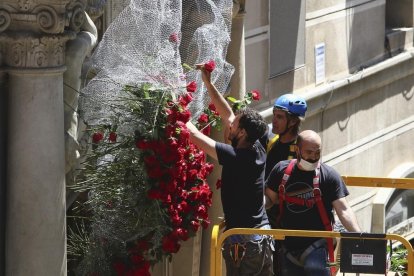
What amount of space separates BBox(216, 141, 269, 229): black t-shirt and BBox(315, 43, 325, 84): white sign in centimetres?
742

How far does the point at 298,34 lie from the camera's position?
16734 millimetres

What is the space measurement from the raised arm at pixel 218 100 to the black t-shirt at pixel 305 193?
57cm

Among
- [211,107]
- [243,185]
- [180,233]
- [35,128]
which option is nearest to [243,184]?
[243,185]

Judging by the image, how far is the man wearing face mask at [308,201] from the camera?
991 cm

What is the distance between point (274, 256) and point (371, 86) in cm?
888

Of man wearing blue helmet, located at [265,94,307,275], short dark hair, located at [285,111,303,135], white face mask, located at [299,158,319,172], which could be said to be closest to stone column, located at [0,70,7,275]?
white face mask, located at [299,158,319,172]

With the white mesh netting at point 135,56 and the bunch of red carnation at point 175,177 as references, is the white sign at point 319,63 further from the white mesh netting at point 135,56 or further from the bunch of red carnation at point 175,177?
the white mesh netting at point 135,56

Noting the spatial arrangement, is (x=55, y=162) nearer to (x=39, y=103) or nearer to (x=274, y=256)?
(x=39, y=103)

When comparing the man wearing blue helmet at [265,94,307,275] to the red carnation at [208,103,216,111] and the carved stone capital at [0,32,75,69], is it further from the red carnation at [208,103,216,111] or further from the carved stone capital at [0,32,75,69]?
the carved stone capital at [0,32,75,69]

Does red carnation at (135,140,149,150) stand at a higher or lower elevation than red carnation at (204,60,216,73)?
lower

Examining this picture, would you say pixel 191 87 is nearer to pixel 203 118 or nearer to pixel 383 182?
pixel 203 118

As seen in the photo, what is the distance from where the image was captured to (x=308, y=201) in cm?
991

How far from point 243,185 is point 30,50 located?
1730mm

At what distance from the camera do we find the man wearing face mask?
9906 millimetres
